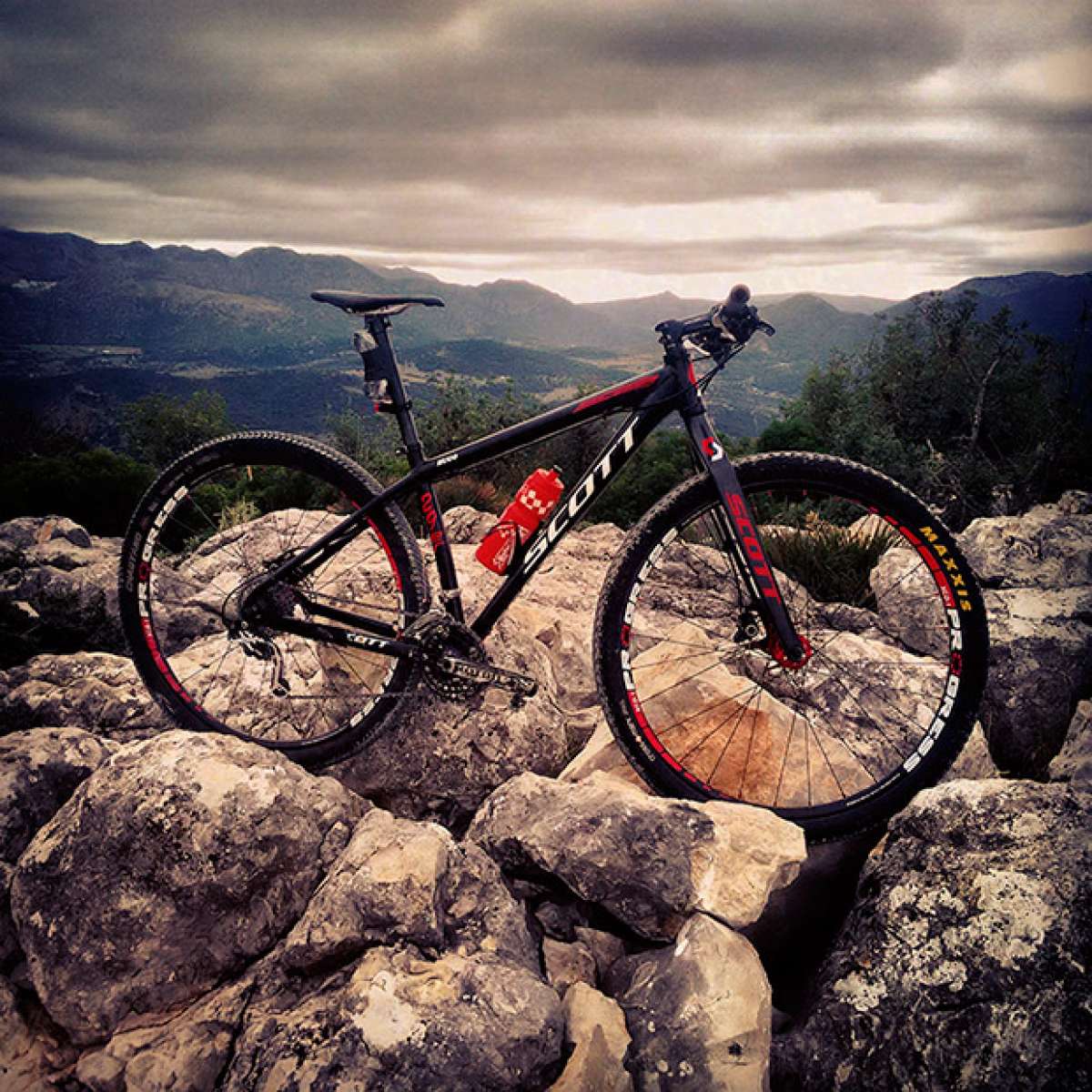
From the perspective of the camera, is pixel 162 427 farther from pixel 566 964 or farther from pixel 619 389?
pixel 566 964

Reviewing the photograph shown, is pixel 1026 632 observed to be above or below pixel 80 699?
above

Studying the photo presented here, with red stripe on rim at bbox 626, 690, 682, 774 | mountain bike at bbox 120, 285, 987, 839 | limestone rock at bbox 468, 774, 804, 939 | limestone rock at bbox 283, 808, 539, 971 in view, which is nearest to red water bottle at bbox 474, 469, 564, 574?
mountain bike at bbox 120, 285, 987, 839

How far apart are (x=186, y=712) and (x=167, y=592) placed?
4.53 feet

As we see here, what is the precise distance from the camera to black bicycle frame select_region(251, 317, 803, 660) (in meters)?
2.71

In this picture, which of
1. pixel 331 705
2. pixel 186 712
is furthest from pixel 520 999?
pixel 186 712

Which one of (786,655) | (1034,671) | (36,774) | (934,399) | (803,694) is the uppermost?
(934,399)

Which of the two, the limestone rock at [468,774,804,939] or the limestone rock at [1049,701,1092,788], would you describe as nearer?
the limestone rock at [468,774,804,939]

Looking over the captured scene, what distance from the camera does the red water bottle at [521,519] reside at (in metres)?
2.98

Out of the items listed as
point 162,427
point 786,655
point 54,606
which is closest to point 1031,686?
point 786,655

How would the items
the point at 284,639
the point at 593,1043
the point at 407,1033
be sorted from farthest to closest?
the point at 284,639 < the point at 593,1043 < the point at 407,1033

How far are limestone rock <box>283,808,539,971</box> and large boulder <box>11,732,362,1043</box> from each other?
210 mm

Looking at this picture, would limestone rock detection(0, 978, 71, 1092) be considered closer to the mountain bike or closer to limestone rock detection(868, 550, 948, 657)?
the mountain bike

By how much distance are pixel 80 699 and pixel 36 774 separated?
0.89 metres

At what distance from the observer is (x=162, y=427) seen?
2365 inches
